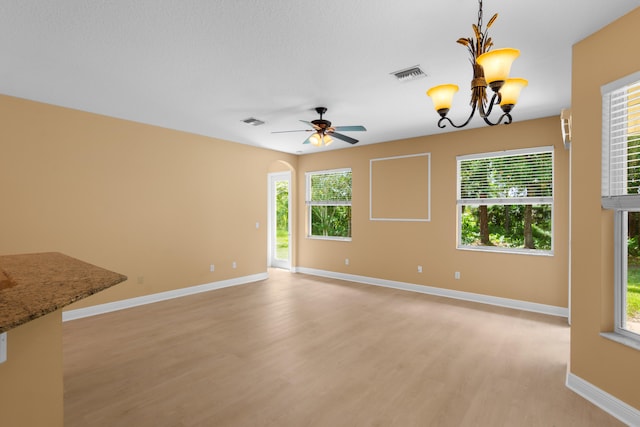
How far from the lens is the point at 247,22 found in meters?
2.26

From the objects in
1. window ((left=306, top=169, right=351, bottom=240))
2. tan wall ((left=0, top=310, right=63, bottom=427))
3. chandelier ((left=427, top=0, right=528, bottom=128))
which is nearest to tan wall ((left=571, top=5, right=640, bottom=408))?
chandelier ((left=427, top=0, right=528, bottom=128))

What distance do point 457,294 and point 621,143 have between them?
3.40m

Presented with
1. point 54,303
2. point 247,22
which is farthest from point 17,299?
point 247,22

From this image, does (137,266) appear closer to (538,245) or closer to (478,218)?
(478,218)

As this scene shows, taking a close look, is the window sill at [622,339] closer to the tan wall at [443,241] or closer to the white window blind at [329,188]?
the tan wall at [443,241]

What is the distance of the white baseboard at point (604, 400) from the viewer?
2.14 metres

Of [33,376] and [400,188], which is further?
[400,188]

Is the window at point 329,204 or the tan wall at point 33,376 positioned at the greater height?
the window at point 329,204

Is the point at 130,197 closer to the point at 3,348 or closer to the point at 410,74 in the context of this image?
the point at 3,348

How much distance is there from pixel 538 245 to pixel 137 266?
5.64 m

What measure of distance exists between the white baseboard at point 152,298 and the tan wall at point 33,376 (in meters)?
Result: 3.19

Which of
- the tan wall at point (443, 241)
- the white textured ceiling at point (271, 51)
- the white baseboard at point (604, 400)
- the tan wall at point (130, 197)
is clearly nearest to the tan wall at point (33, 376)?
the white textured ceiling at point (271, 51)

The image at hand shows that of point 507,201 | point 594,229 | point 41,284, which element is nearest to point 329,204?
point 507,201

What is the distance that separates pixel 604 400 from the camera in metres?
2.31
